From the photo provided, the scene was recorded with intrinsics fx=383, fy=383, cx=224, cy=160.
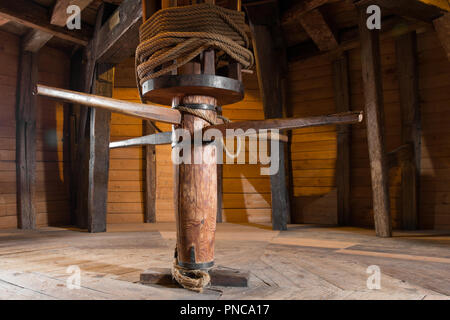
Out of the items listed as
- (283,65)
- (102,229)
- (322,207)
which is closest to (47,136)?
(102,229)

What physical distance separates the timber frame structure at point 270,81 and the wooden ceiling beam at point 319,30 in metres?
0.01

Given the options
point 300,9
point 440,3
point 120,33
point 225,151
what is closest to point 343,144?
point 225,151

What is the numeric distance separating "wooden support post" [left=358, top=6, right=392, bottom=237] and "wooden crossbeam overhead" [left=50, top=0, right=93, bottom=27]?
2.62m

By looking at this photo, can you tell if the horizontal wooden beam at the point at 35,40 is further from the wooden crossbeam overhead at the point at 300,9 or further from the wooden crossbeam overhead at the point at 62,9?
the wooden crossbeam overhead at the point at 300,9

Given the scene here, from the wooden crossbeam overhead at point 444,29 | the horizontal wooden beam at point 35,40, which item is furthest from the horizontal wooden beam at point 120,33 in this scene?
the wooden crossbeam overhead at point 444,29

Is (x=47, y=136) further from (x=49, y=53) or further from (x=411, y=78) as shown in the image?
(x=411, y=78)

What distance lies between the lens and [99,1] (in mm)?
4102

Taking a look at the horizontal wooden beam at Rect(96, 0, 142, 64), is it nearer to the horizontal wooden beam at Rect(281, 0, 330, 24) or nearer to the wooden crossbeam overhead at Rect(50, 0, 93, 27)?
the wooden crossbeam overhead at Rect(50, 0, 93, 27)

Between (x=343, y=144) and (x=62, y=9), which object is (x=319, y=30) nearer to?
Result: (x=343, y=144)

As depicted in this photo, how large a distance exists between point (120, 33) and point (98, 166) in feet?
4.71

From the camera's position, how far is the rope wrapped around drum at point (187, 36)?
1.66 meters

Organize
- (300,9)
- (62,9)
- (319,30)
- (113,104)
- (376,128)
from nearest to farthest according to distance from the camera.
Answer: (113,104) → (376,128) → (62,9) → (300,9) → (319,30)

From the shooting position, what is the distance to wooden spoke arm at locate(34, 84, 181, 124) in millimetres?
1355

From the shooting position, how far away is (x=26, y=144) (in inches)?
181
